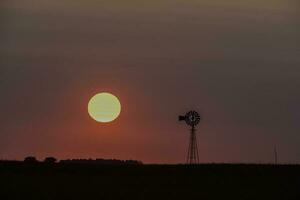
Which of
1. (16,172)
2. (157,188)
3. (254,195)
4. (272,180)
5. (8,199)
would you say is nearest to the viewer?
(8,199)

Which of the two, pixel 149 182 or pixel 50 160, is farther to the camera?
pixel 50 160

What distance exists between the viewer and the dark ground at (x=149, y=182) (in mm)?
43938

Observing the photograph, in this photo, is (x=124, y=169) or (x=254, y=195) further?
(x=124, y=169)

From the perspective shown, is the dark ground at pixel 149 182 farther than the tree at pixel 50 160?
No

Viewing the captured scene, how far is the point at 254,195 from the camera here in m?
44.5

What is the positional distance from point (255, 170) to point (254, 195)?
14.9 metres

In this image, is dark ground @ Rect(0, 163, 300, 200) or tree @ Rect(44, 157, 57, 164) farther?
tree @ Rect(44, 157, 57, 164)

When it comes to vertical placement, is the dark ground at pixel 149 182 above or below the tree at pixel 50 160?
below

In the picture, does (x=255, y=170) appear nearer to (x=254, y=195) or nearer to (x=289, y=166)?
(x=289, y=166)

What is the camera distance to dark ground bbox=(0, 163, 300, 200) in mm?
43938

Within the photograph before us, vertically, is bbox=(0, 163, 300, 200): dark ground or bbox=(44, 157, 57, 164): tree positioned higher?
bbox=(44, 157, 57, 164): tree

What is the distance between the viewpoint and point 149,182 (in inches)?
2029

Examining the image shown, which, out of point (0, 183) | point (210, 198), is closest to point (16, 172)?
point (0, 183)

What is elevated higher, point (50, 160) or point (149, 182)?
point (50, 160)
